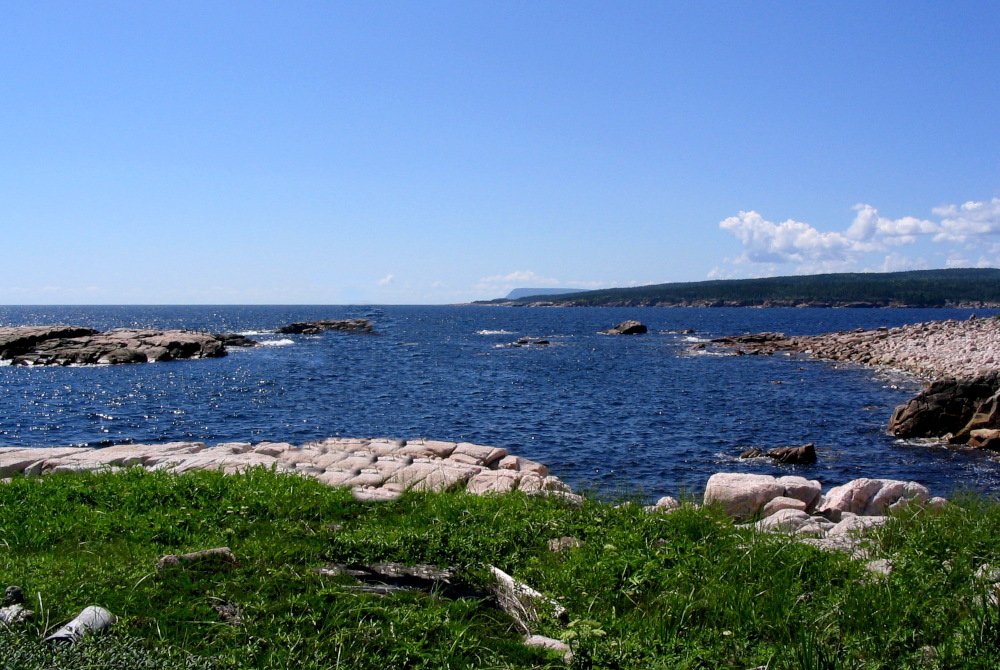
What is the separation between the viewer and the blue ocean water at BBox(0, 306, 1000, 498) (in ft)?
62.3

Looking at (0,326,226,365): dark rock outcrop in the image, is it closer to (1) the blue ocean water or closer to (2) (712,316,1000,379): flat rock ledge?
(1) the blue ocean water

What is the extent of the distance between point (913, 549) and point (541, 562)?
3716 millimetres

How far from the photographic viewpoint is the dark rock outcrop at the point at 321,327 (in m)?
85.4

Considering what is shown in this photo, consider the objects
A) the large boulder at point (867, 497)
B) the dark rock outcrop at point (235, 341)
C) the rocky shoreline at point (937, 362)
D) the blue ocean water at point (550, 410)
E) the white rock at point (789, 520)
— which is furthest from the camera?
the dark rock outcrop at point (235, 341)

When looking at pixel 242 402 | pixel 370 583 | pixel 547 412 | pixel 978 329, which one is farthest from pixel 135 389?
pixel 978 329

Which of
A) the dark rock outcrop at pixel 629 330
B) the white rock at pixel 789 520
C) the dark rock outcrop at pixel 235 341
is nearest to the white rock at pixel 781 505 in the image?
the white rock at pixel 789 520

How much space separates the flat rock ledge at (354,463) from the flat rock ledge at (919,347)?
26.7 metres

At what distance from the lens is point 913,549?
6.68m

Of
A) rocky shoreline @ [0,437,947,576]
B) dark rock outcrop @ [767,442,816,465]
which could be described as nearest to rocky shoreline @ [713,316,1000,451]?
dark rock outcrop @ [767,442,816,465]

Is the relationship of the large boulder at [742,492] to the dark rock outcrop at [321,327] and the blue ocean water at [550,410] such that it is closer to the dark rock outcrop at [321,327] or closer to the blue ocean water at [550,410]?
the blue ocean water at [550,410]

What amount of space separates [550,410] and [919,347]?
30.4 metres

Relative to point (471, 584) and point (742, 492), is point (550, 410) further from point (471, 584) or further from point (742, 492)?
point (471, 584)

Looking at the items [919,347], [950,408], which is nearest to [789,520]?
[950,408]

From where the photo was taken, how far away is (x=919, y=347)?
44.2m
